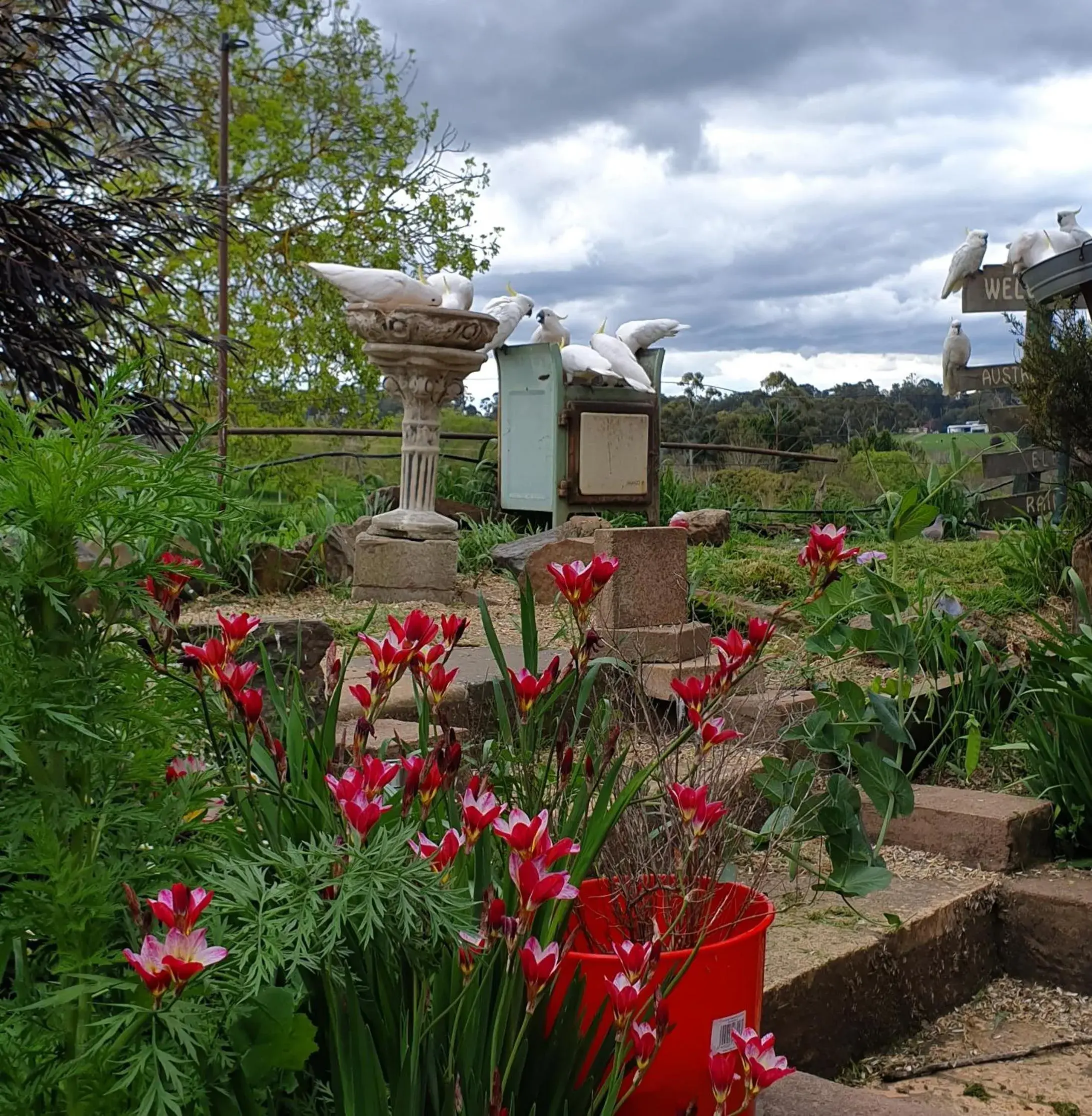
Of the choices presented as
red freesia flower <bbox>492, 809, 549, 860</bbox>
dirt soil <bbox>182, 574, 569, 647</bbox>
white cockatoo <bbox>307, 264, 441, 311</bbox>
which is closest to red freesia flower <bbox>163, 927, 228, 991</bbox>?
red freesia flower <bbox>492, 809, 549, 860</bbox>

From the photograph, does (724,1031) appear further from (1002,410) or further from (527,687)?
(1002,410)

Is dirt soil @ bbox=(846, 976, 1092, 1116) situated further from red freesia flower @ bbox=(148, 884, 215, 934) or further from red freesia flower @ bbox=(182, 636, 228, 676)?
red freesia flower @ bbox=(148, 884, 215, 934)

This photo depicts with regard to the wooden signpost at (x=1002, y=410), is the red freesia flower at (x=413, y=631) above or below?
below

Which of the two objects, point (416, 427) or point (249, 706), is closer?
point (249, 706)

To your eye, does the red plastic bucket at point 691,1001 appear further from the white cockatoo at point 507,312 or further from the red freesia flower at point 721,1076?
the white cockatoo at point 507,312

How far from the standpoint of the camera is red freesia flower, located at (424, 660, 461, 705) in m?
1.68

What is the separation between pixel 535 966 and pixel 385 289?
594 centimetres

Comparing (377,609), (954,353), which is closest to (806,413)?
(954,353)

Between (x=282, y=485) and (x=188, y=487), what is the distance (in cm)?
1077

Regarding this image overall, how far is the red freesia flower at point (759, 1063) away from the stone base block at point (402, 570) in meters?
5.32

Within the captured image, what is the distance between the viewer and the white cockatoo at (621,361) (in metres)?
8.77

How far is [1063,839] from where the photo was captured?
3.35m

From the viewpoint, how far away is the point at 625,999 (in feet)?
4.00

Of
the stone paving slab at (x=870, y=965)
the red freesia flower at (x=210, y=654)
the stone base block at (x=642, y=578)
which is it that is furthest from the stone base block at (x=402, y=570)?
the red freesia flower at (x=210, y=654)
